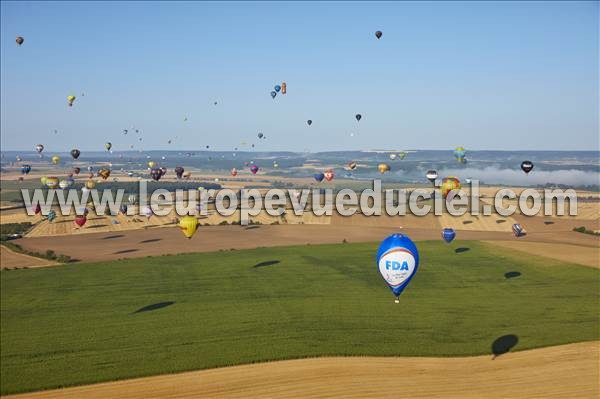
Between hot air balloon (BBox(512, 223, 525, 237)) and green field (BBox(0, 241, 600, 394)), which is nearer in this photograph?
green field (BBox(0, 241, 600, 394))

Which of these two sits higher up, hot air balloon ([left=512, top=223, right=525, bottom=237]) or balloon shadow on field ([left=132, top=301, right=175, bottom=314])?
hot air balloon ([left=512, top=223, right=525, bottom=237])

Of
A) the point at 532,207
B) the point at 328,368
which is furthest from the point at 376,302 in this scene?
the point at 532,207

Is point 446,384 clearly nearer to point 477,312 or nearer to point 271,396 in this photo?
point 271,396

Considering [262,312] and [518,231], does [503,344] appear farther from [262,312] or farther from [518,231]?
[518,231]

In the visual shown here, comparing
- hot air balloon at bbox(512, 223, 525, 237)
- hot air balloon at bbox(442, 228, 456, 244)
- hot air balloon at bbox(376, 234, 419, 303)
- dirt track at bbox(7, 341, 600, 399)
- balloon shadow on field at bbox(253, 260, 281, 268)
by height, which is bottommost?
dirt track at bbox(7, 341, 600, 399)

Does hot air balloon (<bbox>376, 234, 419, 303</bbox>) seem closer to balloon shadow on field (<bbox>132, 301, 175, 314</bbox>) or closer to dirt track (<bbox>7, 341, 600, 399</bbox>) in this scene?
dirt track (<bbox>7, 341, 600, 399</bbox>)

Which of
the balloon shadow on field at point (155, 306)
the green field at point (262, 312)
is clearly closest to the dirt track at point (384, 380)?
the green field at point (262, 312)

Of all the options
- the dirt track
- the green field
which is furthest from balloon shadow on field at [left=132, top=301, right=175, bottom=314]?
the dirt track
